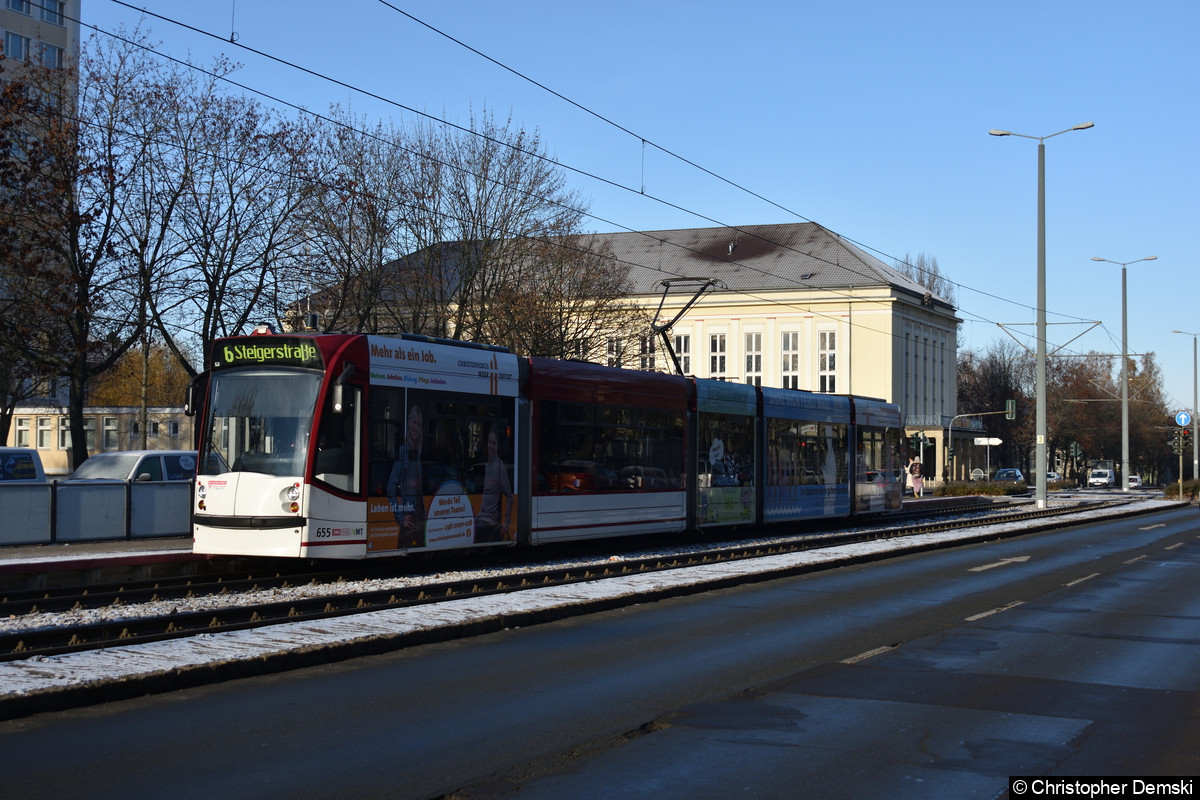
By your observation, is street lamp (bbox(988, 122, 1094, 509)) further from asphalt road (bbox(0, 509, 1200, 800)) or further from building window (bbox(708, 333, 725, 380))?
building window (bbox(708, 333, 725, 380))

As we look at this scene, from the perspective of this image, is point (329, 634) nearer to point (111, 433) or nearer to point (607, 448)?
point (607, 448)

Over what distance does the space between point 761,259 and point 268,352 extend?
236ft

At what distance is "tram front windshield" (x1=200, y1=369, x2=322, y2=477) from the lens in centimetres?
1588

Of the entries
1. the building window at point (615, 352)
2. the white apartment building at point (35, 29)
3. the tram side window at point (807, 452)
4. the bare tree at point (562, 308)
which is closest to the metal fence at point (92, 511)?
the tram side window at point (807, 452)

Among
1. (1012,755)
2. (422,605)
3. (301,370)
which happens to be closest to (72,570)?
(301,370)

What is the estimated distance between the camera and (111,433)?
7762 centimetres

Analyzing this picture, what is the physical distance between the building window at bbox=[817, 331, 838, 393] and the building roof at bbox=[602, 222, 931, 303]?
3927mm

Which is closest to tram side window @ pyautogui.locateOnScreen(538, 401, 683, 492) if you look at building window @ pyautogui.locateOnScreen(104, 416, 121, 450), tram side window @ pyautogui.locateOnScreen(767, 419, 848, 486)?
tram side window @ pyautogui.locateOnScreen(767, 419, 848, 486)

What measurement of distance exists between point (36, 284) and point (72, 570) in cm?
1417

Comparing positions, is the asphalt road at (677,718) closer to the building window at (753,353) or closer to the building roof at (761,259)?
the building roof at (761,259)

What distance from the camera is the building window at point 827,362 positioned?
84.6 meters

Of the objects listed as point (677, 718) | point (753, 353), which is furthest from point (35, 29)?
point (677, 718)

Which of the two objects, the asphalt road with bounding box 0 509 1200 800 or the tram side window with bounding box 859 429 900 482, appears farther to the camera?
the tram side window with bounding box 859 429 900 482

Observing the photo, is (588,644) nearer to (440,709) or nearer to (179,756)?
(440,709)
